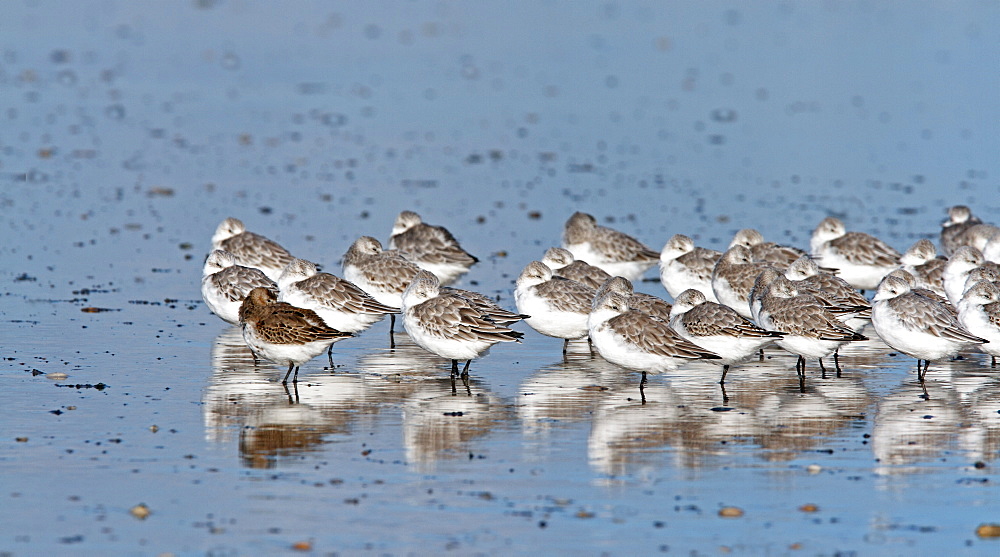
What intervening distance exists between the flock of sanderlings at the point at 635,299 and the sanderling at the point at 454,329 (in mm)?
Result: 16

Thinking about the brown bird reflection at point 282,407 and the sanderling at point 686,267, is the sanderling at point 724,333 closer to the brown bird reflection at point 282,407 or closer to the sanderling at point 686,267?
the brown bird reflection at point 282,407

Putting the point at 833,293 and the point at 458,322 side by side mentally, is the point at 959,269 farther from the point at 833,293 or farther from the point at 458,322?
the point at 458,322

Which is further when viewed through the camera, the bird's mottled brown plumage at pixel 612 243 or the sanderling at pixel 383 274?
the bird's mottled brown plumage at pixel 612 243

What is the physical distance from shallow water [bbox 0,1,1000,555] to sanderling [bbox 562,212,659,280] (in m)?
1.20

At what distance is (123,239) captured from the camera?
2116cm

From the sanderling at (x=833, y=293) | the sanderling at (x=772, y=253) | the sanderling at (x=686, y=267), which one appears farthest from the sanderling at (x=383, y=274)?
the sanderling at (x=833, y=293)

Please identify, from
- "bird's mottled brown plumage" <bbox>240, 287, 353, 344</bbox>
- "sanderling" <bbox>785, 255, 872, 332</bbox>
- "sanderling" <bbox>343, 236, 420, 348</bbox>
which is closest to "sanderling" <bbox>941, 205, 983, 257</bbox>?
"sanderling" <bbox>785, 255, 872, 332</bbox>

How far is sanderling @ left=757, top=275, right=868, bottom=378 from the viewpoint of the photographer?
1371cm

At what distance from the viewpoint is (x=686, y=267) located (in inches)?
707

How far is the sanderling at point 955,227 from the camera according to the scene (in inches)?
807

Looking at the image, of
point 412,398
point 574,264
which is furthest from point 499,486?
point 574,264

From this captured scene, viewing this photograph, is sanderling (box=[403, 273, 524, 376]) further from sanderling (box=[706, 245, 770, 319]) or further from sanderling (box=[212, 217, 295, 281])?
sanderling (box=[212, 217, 295, 281])

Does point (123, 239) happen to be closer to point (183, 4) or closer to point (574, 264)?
point (574, 264)

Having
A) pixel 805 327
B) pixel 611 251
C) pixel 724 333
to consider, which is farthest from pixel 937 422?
pixel 611 251
